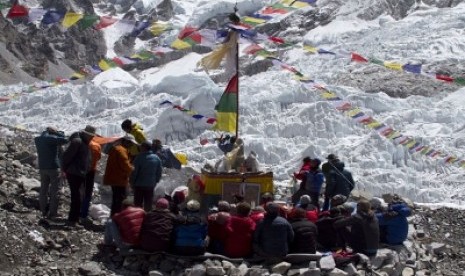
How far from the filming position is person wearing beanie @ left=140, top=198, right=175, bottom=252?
8.05m

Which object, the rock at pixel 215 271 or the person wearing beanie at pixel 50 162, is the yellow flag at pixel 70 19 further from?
the rock at pixel 215 271

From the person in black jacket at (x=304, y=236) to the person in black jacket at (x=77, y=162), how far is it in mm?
2431

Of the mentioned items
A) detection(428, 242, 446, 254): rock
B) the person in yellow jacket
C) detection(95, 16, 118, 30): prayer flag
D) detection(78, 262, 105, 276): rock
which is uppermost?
detection(95, 16, 118, 30): prayer flag

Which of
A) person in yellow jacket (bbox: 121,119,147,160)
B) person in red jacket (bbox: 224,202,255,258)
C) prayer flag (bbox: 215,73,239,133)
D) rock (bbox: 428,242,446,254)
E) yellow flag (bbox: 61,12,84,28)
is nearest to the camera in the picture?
person in red jacket (bbox: 224,202,255,258)

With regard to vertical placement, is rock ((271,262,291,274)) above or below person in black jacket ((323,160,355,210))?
below

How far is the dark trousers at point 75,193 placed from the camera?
29.2 ft

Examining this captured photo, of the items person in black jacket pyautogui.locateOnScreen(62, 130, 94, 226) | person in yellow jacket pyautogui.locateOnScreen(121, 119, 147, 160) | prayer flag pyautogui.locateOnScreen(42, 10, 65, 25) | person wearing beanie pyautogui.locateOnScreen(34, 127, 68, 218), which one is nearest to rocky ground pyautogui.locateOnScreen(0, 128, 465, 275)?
person wearing beanie pyautogui.locateOnScreen(34, 127, 68, 218)

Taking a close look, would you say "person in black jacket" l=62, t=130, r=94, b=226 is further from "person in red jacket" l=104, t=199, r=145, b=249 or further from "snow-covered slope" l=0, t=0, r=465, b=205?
"snow-covered slope" l=0, t=0, r=465, b=205

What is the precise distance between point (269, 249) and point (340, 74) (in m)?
39.8

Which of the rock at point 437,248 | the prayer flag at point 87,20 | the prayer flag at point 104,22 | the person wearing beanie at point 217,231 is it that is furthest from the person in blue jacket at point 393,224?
the prayer flag at point 104,22

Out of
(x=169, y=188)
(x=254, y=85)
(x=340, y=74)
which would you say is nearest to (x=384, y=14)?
(x=340, y=74)

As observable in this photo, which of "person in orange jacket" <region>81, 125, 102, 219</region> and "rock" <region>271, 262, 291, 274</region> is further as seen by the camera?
"person in orange jacket" <region>81, 125, 102, 219</region>

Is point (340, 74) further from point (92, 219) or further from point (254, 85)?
point (92, 219)

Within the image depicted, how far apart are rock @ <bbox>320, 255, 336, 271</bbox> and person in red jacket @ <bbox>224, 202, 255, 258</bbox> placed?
0.76m
